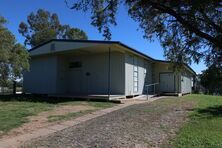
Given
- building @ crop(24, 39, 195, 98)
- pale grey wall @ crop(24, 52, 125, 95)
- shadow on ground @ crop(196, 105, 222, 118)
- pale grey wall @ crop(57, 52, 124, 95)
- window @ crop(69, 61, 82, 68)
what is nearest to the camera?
shadow on ground @ crop(196, 105, 222, 118)

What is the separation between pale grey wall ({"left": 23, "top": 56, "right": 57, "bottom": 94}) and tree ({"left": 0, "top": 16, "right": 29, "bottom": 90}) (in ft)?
7.64

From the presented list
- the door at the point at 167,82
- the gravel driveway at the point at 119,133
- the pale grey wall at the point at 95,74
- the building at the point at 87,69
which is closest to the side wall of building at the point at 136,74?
the building at the point at 87,69

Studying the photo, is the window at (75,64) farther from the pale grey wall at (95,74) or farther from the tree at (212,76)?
the tree at (212,76)

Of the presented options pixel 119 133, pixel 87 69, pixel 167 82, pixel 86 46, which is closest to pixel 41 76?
pixel 87 69

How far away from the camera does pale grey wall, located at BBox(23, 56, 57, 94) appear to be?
2245 cm

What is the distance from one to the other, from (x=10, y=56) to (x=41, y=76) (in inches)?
183

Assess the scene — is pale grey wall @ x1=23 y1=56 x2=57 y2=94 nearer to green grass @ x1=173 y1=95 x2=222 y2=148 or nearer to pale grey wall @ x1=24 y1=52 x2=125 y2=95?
pale grey wall @ x1=24 y1=52 x2=125 y2=95

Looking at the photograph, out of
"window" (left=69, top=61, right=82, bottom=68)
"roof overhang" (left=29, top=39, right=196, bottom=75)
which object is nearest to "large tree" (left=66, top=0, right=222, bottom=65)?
"roof overhang" (left=29, top=39, right=196, bottom=75)

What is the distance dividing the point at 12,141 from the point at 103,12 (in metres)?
3.99

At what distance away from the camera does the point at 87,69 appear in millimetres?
22062

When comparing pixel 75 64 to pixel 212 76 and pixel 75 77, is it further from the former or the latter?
pixel 212 76

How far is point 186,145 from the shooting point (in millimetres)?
7051

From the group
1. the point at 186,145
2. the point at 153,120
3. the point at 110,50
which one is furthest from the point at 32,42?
the point at 186,145

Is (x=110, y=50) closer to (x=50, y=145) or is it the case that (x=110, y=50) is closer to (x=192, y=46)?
(x=192, y=46)
